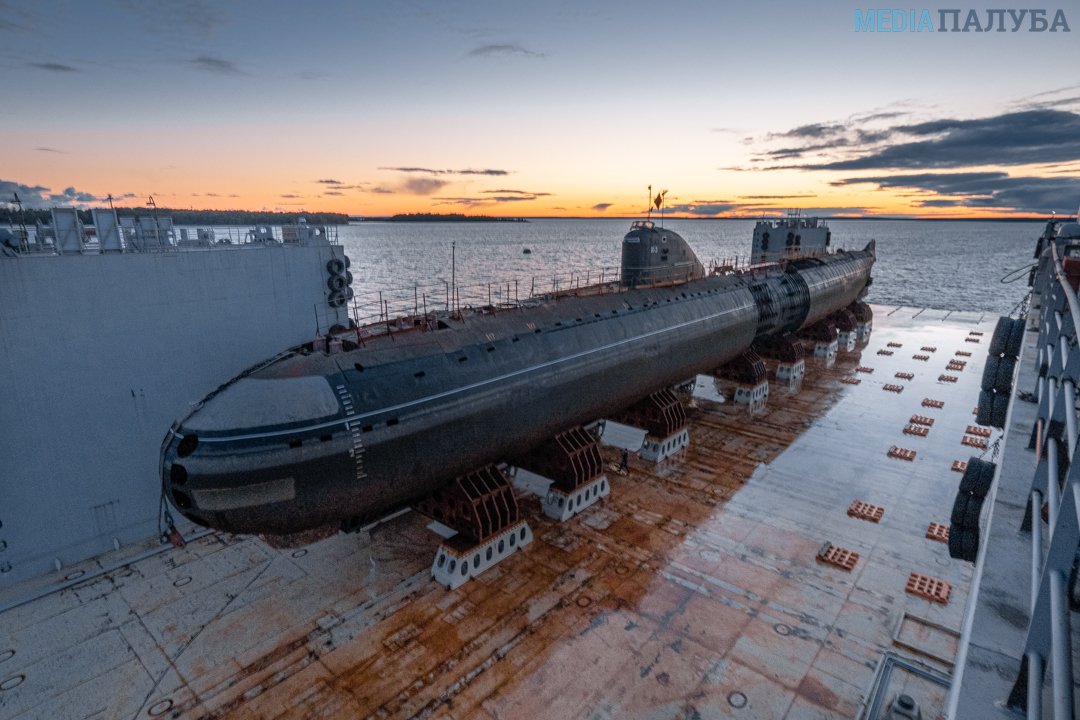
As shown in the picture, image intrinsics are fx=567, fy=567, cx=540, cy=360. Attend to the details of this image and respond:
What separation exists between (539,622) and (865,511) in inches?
437

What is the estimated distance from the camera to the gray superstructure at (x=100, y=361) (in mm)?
13789

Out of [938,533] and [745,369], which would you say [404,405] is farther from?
[745,369]

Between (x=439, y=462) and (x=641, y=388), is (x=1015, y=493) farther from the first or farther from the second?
(x=641, y=388)

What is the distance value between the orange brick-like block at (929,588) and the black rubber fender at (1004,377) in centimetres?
489

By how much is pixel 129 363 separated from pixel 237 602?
702 centimetres

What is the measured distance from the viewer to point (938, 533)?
1612 cm

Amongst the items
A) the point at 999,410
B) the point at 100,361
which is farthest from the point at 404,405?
the point at 999,410

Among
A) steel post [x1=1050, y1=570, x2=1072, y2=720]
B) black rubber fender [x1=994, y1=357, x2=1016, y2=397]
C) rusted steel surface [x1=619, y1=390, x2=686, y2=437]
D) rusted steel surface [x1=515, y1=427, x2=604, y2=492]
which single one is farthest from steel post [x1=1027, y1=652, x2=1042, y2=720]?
rusted steel surface [x1=619, y1=390, x2=686, y2=437]

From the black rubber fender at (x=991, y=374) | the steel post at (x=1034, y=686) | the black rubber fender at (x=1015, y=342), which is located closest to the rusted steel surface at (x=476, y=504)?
the steel post at (x=1034, y=686)

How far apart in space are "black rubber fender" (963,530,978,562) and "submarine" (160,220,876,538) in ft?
32.5

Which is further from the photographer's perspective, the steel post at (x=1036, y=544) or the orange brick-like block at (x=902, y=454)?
the orange brick-like block at (x=902, y=454)

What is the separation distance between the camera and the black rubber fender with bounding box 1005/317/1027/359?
45.5ft

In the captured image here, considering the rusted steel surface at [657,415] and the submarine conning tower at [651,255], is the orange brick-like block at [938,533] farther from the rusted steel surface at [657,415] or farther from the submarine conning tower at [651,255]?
the submarine conning tower at [651,255]

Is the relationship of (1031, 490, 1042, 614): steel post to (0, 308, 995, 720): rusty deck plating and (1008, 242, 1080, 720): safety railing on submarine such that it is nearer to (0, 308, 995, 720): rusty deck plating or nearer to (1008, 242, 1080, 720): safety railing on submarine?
(1008, 242, 1080, 720): safety railing on submarine
